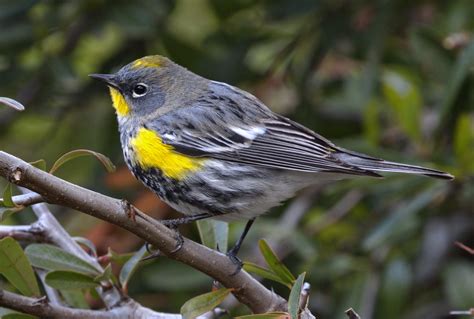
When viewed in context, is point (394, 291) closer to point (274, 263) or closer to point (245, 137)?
point (245, 137)

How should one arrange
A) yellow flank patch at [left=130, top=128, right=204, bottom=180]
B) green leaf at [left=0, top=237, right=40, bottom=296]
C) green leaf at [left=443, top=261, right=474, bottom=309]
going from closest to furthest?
green leaf at [left=0, top=237, right=40, bottom=296] → yellow flank patch at [left=130, top=128, right=204, bottom=180] → green leaf at [left=443, top=261, right=474, bottom=309]

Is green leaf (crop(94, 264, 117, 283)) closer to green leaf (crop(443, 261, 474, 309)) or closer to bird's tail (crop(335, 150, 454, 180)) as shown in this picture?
bird's tail (crop(335, 150, 454, 180))

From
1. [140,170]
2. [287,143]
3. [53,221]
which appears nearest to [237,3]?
[287,143]

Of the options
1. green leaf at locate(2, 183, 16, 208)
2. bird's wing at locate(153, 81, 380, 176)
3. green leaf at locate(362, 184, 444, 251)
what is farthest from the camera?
green leaf at locate(362, 184, 444, 251)

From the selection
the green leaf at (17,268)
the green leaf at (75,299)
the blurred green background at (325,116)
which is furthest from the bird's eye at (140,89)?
the green leaf at (17,268)

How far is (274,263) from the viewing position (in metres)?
2.57

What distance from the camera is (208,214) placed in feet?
10.9

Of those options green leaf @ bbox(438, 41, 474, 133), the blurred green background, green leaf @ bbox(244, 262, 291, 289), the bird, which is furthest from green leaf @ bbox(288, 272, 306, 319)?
green leaf @ bbox(438, 41, 474, 133)

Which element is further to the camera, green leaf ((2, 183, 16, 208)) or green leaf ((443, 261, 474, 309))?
green leaf ((443, 261, 474, 309))

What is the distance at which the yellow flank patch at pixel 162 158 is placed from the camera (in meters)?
3.36

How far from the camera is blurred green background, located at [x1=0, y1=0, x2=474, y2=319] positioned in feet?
14.0

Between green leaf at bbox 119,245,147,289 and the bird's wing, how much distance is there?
0.77 m

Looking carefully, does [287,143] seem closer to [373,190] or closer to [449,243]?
[373,190]

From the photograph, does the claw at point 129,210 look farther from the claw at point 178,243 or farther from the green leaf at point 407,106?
the green leaf at point 407,106
